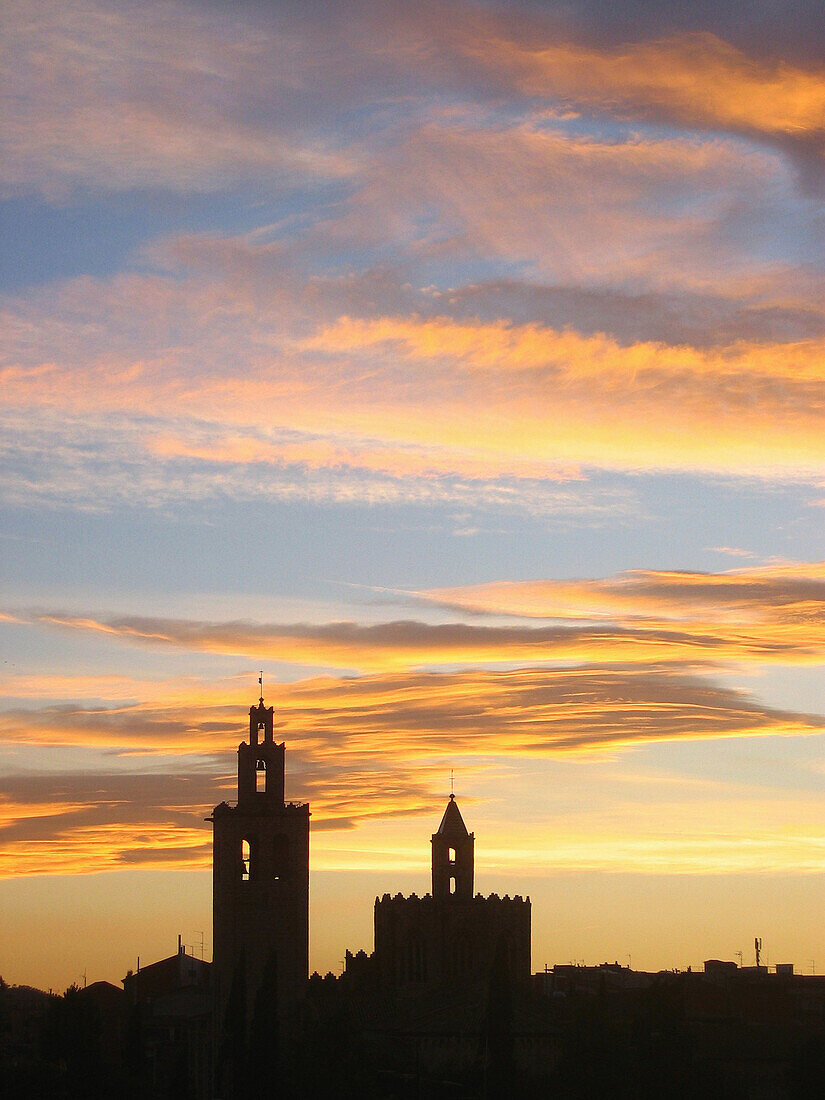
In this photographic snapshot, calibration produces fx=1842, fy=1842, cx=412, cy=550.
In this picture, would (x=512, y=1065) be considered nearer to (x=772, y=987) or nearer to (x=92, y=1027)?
(x=92, y=1027)

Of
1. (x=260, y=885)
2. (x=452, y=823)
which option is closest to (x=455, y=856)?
(x=452, y=823)

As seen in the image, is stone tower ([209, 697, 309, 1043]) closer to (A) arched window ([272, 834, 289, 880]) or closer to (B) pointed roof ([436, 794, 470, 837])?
(A) arched window ([272, 834, 289, 880])

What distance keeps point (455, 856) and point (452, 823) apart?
2090mm

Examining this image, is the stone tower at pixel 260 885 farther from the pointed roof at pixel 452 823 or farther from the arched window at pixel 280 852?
the pointed roof at pixel 452 823

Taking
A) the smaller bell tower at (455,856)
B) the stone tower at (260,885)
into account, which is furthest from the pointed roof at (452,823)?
the stone tower at (260,885)

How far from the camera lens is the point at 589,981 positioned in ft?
415

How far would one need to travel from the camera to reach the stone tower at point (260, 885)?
96562 mm

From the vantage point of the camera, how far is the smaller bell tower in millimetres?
116625

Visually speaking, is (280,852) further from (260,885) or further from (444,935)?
(444,935)

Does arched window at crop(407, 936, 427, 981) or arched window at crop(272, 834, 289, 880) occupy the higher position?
arched window at crop(272, 834, 289, 880)

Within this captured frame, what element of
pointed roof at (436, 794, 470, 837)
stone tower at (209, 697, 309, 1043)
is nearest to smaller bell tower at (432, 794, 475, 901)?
pointed roof at (436, 794, 470, 837)

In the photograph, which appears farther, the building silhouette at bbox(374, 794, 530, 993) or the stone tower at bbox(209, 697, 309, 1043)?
the building silhouette at bbox(374, 794, 530, 993)

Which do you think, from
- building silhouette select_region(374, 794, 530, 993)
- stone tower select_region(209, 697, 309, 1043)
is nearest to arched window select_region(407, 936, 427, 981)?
building silhouette select_region(374, 794, 530, 993)

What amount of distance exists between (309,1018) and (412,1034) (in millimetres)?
5300
